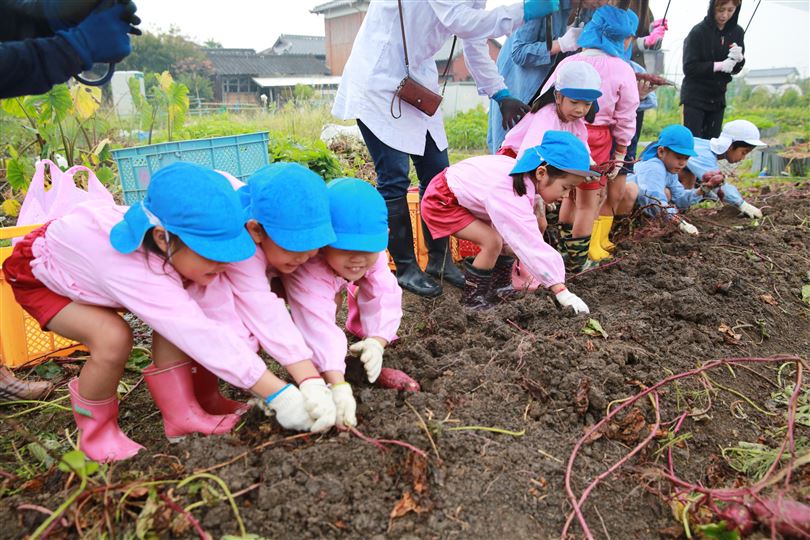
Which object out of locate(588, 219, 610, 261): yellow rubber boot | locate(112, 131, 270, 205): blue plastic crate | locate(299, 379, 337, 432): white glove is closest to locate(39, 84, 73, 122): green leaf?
locate(112, 131, 270, 205): blue plastic crate

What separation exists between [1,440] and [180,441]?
27.8 inches

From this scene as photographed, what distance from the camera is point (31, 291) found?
1963 millimetres

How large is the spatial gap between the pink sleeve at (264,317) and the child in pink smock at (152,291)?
0.33 feet

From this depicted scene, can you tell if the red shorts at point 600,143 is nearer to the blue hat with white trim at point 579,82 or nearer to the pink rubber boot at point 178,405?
the blue hat with white trim at point 579,82

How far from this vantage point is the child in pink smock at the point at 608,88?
12.4 ft

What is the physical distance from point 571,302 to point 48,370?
228 centimetres

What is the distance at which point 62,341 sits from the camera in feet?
9.09

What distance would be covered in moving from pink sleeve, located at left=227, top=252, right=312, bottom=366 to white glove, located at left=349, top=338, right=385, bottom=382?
241mm

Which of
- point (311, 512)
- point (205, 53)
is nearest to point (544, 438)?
point (311, 512)

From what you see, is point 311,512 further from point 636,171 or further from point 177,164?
point 636,171

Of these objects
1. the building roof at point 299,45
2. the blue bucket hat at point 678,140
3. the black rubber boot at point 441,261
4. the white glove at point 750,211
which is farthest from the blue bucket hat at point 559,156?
the building roof at point 299,45

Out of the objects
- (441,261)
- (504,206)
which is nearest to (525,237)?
(504,206)

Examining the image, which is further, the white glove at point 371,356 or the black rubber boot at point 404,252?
the black rubber boot at point 404,252

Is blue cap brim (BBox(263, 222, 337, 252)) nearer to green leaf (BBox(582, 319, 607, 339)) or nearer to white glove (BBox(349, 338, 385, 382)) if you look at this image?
white glove (BBox(349, 338, 385, 382))
